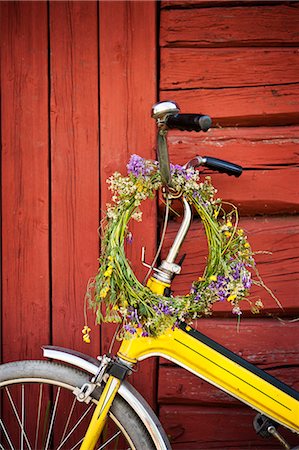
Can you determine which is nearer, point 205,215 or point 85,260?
point 205,215

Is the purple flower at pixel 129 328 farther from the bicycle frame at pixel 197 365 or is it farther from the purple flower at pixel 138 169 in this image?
the purple flower at pixel 138 169

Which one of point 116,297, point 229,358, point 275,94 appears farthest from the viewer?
point 275,94

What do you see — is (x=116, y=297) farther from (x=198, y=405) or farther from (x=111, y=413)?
(x=198, y=405)

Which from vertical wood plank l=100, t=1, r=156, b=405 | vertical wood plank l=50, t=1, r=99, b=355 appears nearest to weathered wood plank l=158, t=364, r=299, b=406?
vertical wood plank l=50, t=1, r=99, b=355

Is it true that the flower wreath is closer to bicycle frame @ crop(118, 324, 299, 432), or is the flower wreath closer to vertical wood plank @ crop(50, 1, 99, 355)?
bicycle frame @ crop(118, 324, 299, 432)

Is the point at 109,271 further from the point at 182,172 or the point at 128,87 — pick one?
the point at 128,87

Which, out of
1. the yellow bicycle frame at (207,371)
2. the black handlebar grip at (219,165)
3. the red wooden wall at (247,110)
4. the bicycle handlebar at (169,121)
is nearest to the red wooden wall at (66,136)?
the red wooden wall at (247,110)

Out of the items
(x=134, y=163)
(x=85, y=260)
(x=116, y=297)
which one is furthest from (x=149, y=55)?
(x=116, y=297)

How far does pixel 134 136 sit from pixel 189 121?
0.71m

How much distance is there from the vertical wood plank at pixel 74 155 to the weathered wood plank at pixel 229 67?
30 cm

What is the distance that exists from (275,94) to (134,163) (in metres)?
0.74

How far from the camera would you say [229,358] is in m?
1.90

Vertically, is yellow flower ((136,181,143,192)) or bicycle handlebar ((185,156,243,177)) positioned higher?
bicycle handlebar ((185,156,243,177))

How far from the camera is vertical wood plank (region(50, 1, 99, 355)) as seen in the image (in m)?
2.31
